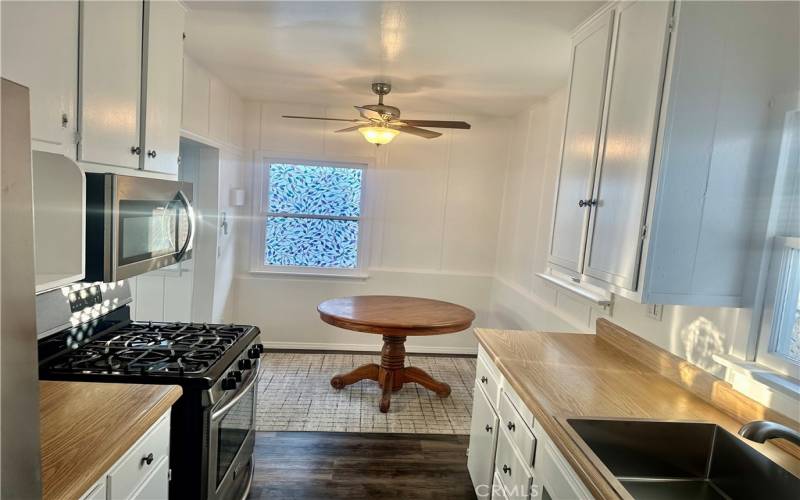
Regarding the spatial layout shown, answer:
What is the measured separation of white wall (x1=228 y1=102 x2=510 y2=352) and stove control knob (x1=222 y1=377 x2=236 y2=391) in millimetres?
2758

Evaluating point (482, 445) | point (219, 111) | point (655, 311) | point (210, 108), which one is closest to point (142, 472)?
point (482, 445)

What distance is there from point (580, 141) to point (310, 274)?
3.11 metres

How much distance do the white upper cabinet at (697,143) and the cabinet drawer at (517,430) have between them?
61 cm

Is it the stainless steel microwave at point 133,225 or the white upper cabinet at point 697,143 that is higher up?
A: the white upper cabinet at point 697,143

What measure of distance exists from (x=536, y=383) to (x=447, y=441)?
1495 mm

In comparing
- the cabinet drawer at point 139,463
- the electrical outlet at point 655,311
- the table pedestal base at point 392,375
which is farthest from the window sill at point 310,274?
the cabinet drawer at point 139,463

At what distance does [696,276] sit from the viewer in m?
1.50

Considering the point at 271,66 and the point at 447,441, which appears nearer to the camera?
the point at 447,441

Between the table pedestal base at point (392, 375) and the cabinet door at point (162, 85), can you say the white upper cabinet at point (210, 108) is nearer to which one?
the cabinet door at point (162, 85)

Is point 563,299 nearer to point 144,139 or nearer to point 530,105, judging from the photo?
point 530,105

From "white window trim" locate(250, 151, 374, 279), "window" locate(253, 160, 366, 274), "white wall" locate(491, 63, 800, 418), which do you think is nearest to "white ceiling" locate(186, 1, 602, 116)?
"white wall" locate(491, 63, 800, 418)

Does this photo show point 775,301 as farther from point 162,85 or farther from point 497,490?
point 162,85

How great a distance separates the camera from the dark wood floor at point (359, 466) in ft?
7.75

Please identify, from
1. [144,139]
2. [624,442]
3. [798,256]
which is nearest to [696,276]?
[798,256]
